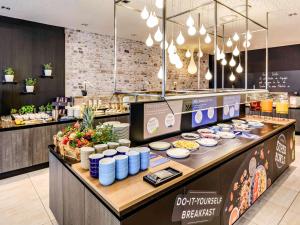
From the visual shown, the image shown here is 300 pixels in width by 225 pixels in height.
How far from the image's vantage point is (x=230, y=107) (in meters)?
3.97

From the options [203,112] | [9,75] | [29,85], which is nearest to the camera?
[203,112]

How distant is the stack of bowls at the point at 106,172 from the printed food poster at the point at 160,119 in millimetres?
1068

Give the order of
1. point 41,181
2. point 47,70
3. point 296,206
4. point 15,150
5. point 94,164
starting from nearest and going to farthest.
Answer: point 94,164 → point 296,206 → point 41,181 → point 15,150 → point 47,70

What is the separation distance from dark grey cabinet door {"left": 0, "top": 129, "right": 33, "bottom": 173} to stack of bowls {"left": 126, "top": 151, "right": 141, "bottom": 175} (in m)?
2.92

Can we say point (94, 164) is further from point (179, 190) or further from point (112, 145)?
point (179, 190)

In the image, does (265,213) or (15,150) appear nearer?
(265,213)

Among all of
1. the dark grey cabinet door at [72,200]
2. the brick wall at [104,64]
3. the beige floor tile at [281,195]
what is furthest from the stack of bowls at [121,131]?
the brick wall at [104,64]

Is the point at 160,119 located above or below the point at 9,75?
below

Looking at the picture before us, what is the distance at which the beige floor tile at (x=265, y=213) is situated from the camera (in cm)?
248

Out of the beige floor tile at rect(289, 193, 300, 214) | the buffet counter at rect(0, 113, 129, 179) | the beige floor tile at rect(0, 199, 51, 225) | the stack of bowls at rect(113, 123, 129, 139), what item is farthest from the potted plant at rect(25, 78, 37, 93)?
the beige floor tile at rect(289, 193, 300, 214)

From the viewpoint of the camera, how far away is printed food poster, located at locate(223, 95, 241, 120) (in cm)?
379

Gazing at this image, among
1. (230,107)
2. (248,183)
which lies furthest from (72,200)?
(230,107)

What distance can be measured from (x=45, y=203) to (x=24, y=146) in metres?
1.36

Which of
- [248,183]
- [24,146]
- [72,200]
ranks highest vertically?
[24,146]
